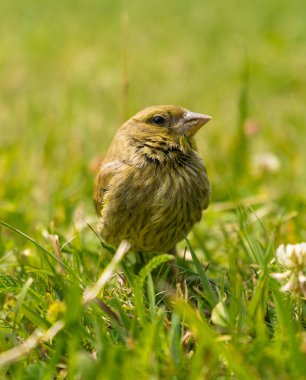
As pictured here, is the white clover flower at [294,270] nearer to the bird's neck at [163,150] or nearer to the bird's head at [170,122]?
the bird's neck at [163,150]

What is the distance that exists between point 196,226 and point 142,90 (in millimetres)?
3644

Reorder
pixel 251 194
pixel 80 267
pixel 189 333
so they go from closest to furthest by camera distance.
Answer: pixel 189 333, pixel 80 267, pixel 251 194

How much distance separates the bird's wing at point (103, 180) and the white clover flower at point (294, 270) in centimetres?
109

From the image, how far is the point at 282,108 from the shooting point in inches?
265

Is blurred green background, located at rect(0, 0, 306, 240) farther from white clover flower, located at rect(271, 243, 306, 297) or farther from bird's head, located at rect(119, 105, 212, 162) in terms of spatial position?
white clover flower, located at rect(271, 243, 306, 297)

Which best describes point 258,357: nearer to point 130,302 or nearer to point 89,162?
point 130,302

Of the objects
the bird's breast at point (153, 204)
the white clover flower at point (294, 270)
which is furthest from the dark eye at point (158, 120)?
the white clover flower at point (294, 270)

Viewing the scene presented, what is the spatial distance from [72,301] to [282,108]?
5.04m

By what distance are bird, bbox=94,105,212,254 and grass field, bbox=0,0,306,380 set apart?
18 cm

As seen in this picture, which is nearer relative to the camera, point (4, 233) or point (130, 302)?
point (130, 302)

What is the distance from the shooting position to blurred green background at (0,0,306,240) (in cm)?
432

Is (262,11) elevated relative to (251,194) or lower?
elevated

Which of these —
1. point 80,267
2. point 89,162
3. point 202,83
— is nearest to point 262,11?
point 202,83

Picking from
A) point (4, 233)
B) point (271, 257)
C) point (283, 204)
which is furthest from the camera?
point (283, 204)
